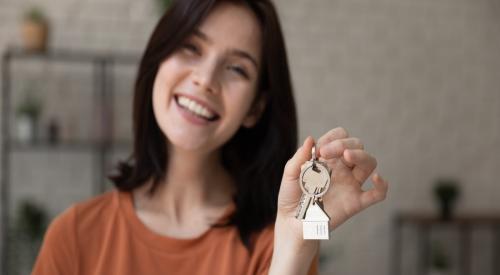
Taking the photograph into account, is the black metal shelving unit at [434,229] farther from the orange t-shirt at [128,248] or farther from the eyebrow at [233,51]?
the eyebrow at [233,51]

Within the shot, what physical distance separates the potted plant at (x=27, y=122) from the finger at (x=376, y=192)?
2650 millimetres

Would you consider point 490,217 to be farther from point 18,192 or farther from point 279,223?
point 279,223

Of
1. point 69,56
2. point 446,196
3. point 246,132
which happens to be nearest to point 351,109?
point 446,196

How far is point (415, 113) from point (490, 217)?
2.66ft

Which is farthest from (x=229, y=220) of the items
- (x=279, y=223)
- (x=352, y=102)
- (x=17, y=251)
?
(x=352, y=102)

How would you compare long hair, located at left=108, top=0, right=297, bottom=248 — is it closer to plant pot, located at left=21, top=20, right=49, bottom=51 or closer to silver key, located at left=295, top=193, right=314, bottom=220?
silver key, located at left=295, top=193, right=314, bottom=220

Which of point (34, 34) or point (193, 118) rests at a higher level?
point (34, 34)

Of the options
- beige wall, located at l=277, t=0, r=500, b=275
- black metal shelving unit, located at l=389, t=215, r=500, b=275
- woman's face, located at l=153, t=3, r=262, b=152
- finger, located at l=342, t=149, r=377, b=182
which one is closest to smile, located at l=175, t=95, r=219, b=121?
woman's face, located at l=153, t=3, r=262, b=152

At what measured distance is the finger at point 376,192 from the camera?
891 mm

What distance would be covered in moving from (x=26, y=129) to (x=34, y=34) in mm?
487

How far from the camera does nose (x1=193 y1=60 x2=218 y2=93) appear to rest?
117cm

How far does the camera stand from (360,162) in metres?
0.86

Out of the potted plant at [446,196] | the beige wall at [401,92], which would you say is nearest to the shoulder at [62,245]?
the beige wall at [401,92]

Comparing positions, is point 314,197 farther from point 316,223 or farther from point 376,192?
point 376,192
